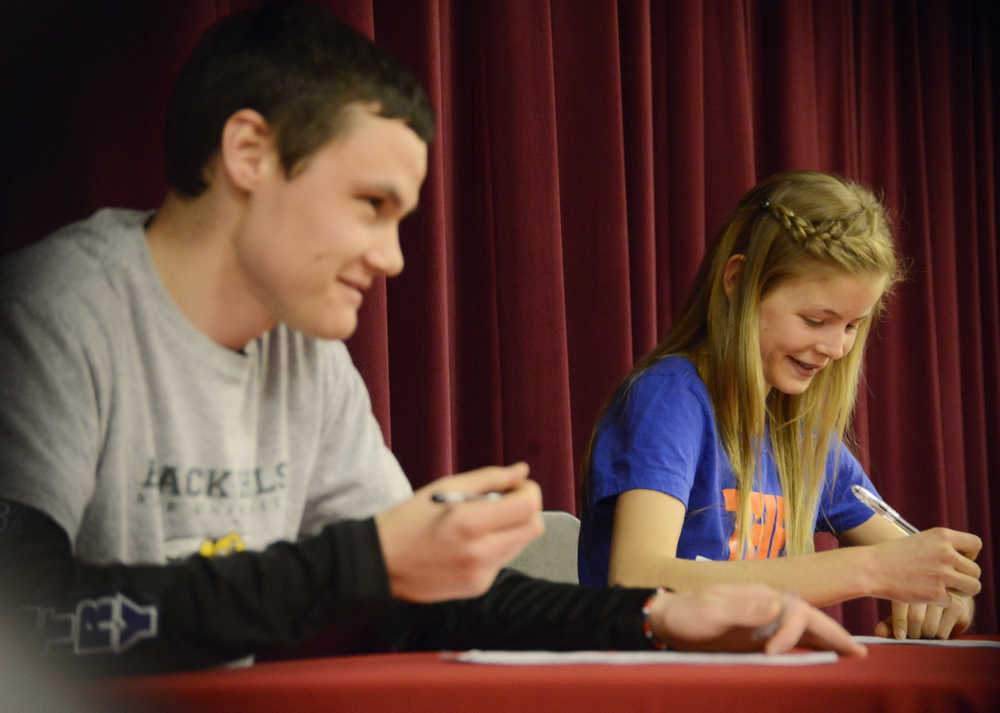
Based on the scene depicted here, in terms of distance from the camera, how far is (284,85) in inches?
28.3

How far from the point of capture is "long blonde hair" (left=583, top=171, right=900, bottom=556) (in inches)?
49.8

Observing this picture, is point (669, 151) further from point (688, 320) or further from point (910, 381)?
point (910, 381)

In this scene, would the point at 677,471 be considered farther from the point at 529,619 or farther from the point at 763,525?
the point at 529,619

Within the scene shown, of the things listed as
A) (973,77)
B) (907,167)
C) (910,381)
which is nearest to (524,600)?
(910,381)

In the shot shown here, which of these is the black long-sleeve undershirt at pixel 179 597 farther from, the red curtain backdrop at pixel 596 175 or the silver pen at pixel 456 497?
the red curtain backdrop at pixel 596 175

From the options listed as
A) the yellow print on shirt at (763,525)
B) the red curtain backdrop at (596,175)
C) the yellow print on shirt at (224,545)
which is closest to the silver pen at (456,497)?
the yellow print on shirt at (224,545)

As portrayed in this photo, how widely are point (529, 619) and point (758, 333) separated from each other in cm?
59

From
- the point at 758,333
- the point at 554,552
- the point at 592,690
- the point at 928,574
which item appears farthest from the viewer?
the point at 554,552

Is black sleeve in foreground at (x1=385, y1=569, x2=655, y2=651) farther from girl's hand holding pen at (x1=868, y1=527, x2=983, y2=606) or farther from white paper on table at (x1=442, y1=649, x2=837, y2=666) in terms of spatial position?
girl's hand holding pen at (x1=868, y1=527, x2=983, y2=606)

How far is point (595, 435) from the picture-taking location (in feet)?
4.18

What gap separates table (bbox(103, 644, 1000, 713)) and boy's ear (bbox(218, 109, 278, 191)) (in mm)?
328

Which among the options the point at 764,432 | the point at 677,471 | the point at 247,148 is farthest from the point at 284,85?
the point at 764,432

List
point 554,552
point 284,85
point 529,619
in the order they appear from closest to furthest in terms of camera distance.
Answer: point 284,85 → point 529,619 → point 554,552

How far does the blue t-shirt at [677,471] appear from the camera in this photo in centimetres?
118
